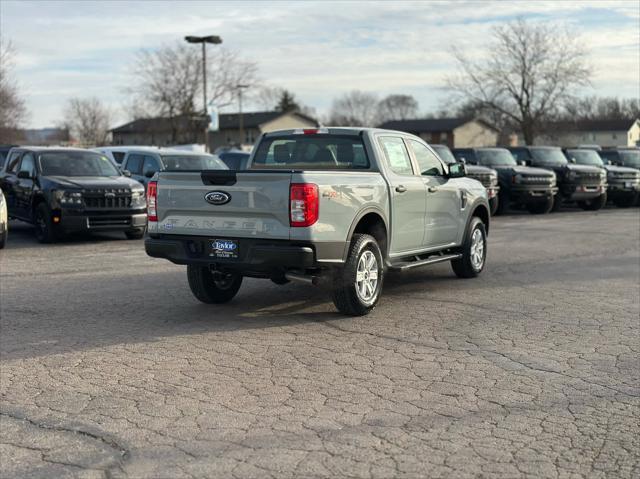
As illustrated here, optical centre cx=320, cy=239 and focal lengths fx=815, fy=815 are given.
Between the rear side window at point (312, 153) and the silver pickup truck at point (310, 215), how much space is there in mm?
11

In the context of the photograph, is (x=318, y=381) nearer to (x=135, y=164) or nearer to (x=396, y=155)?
(x=396, y=155)

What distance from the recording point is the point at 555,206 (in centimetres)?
2436

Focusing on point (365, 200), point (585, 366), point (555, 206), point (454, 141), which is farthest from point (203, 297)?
point (454, 141)

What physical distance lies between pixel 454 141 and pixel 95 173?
281ft

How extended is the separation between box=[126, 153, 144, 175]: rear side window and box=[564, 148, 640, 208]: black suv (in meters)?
14.0

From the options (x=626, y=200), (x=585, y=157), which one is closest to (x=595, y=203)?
(x=626, y=200)

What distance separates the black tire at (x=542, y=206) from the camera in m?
22.8

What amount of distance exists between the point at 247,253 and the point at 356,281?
1124 mm

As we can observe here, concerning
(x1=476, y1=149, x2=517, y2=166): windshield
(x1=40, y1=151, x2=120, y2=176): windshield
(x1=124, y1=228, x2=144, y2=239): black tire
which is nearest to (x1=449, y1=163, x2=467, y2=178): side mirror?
(x1=124, y1=228, x2=144, y2=239): black tire

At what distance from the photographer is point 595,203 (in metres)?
25.0

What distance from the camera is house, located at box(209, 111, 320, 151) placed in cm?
8938

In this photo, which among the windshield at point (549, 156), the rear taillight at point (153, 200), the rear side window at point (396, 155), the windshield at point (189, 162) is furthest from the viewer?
the windshield at point (549, 156)

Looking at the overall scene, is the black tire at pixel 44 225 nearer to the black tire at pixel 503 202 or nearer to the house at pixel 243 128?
the black tire at pixel 503 202

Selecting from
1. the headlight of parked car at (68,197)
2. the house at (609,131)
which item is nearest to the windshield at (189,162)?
the headlight of parked car at (68,197)
